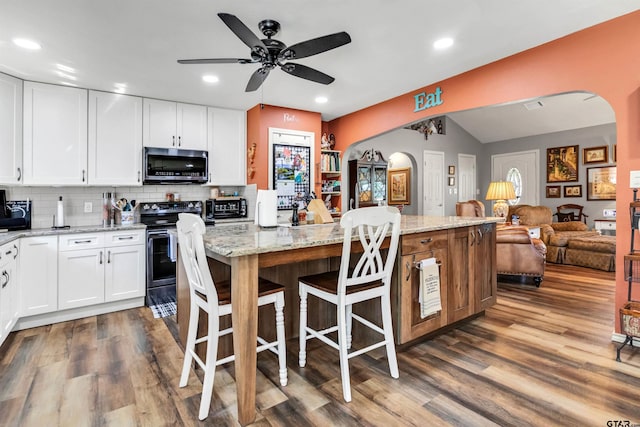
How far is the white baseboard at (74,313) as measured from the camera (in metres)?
3.21

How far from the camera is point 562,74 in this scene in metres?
2.83

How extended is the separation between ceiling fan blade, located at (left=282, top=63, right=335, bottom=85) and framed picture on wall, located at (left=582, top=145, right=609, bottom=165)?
22.0 ft

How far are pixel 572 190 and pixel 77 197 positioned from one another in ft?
28.6

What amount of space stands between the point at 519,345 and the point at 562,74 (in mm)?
2228

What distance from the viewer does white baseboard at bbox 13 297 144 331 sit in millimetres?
3213

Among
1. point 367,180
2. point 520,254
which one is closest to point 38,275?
point 367,180

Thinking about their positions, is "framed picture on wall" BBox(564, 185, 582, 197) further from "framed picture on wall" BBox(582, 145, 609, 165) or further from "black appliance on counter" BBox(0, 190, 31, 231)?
"black appliance on counter" BBox(0, 190, 31, 231)

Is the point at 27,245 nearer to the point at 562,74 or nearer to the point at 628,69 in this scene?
the point at 562,74

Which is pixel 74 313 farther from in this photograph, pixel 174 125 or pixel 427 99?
pixel 427 99

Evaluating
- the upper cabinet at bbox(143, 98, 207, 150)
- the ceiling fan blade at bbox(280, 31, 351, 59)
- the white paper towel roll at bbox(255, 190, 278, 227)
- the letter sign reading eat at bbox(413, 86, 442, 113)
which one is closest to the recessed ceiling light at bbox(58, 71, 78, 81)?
the upper cabinet at bbox(143, 98, 207, 150)

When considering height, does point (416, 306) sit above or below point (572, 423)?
above

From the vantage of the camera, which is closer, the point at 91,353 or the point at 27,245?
the point at 91,353

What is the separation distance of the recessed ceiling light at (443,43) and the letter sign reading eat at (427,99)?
0.85 m

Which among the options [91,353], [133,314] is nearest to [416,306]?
[91,353]
